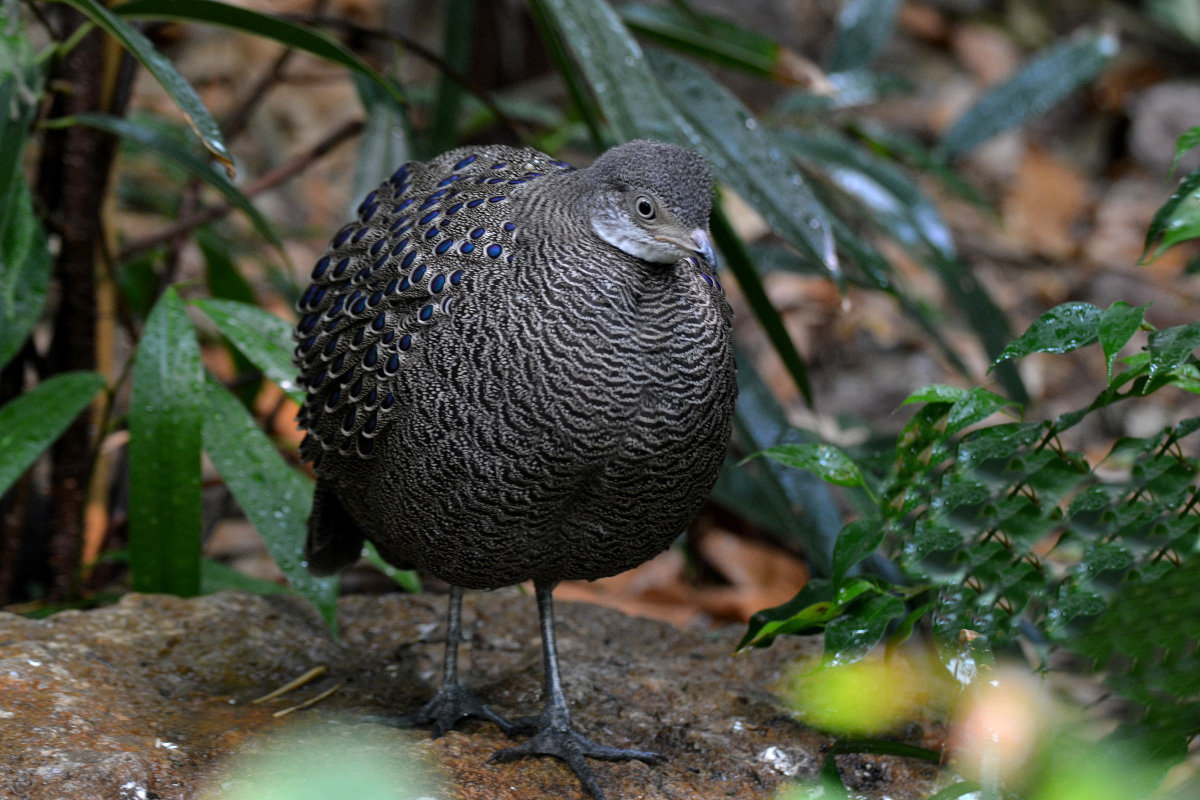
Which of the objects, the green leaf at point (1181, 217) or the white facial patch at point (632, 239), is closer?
the green leaf at point (1181, 217)

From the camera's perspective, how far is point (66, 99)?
3.87 metres

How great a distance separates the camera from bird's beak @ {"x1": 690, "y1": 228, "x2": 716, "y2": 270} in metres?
2.49

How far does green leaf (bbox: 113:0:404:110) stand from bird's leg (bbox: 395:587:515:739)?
5.01ft

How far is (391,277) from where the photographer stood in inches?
110

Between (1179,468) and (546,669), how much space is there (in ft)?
5.09

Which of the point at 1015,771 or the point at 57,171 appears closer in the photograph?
the point at 1015,771

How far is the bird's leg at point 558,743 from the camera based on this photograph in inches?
108

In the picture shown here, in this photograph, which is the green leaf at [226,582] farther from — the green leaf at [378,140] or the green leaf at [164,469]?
the green leaf at [378,140]

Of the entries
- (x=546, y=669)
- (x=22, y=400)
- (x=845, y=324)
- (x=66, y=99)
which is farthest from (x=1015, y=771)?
(x=845, y=324)

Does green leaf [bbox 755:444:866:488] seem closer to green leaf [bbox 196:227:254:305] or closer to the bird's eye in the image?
the bird's eye

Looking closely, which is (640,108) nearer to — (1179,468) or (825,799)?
(1179,468)

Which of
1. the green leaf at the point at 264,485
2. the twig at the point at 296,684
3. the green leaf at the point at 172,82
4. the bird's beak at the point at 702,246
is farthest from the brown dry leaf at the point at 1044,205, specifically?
Answer: the green leaf at the point at 172,82

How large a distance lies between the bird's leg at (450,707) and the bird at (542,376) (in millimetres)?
107

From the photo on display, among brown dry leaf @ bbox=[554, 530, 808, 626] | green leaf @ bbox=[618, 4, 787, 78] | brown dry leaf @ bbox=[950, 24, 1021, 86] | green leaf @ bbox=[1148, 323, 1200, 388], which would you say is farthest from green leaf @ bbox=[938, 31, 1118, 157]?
brown dry leaf @ bbox=[950, 24, 1021, 86]
